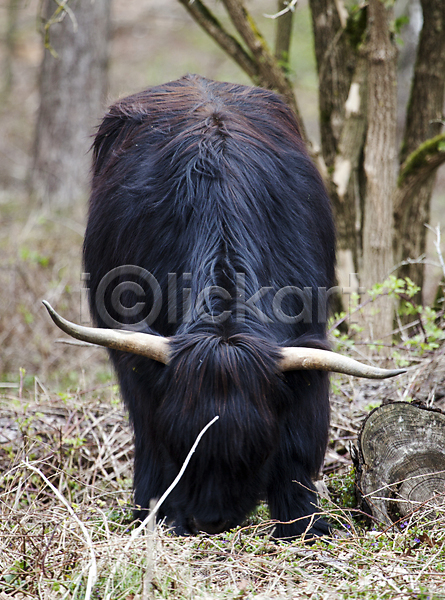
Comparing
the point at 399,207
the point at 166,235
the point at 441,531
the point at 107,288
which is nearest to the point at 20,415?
the point at 107,288

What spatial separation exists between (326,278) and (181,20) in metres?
20.2

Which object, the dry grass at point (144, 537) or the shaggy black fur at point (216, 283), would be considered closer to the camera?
the dry grass at point (144, 537)

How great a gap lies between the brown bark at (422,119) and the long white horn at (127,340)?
11.3 feet

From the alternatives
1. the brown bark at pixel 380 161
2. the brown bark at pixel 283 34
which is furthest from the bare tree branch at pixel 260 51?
the brown bark at pixel 380 161

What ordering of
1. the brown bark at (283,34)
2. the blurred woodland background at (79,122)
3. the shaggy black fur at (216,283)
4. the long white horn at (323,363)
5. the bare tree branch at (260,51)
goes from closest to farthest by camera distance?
the long white horn at (323,363) < the shaggy black fur at (216,283) < the bare tree branch at (260,51) < the blurred woodland background at (79,122) < the brown bark at (283,34)

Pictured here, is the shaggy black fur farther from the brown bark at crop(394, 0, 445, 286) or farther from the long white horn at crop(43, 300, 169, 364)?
the brown bark at crop(394, 0, 445, 286)

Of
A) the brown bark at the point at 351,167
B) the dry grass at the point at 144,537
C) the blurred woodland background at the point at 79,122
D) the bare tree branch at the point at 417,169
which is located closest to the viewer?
the dry grass at the point at 144,537

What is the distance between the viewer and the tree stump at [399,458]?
3.29 meters

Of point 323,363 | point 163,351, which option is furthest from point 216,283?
point 323,363

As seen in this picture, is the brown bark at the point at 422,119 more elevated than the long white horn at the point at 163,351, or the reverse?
the brown bark at the point at 422,119

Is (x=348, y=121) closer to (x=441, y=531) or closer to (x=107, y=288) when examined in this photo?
(x=107, y=288)

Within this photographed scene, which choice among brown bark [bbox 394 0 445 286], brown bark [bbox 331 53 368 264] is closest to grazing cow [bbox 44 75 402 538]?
brown bark [bbox 331 53 368 264]

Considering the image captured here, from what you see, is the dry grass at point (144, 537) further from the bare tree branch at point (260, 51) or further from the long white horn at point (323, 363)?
the bare tree branch at point (260, 51)

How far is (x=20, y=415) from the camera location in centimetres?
454
